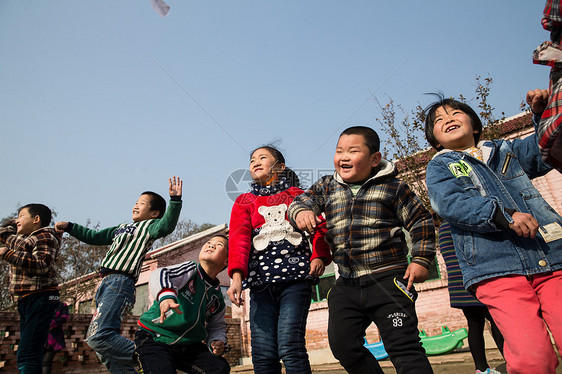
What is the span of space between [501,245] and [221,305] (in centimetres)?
215

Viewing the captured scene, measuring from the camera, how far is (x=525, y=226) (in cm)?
181

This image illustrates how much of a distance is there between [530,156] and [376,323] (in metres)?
1.31

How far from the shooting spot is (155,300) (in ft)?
9.25

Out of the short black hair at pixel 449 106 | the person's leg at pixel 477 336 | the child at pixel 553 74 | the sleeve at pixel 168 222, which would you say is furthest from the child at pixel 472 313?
the sleeve at pixel 168 222

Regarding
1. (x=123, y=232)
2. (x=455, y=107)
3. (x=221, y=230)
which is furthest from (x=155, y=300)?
A: (x=221, y=230)

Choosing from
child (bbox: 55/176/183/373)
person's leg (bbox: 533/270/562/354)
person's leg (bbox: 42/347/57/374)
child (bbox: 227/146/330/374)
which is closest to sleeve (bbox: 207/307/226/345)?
child (bbox: 227/146/330/374)

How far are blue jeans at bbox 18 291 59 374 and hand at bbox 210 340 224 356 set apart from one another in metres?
1.77

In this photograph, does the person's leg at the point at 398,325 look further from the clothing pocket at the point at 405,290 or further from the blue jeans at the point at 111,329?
the blue jeans at the point at 111,329

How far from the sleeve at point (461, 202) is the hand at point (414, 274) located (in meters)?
0.30

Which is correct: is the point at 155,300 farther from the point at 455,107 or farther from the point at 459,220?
the point at 455,107

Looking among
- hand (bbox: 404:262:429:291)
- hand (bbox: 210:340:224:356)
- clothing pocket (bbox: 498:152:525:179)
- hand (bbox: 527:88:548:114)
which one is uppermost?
hand (bbox: 527:88:548:114)

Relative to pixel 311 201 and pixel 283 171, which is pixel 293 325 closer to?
pixel 311 201

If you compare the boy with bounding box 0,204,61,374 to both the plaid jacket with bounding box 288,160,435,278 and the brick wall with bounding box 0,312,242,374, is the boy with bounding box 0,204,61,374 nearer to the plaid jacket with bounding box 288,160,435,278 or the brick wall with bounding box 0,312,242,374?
the plaid jacket with bounding box 288,160,435,278

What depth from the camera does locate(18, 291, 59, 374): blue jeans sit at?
3471mm
